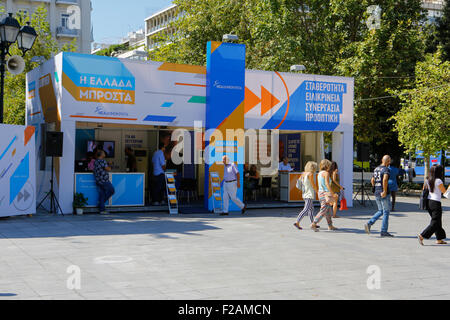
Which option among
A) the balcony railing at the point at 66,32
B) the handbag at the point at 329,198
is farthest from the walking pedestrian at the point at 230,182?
the balcony railing at the point at 66,32

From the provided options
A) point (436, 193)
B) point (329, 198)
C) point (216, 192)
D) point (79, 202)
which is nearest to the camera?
point (436, 193)

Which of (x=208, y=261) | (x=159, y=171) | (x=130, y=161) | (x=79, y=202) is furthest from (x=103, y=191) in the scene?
(x=208, y=261)

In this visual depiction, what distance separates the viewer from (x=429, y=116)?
23797 millimetres

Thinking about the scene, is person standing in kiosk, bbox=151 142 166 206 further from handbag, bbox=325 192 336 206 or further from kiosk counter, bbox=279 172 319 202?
handbag, bbox=325 192 336 206

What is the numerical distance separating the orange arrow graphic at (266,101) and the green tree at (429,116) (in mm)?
9383

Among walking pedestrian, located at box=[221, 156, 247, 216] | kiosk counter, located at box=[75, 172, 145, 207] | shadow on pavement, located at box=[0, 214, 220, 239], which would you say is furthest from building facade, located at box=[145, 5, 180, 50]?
shadow on pavement, located at box=[0, 214, 220, 239]

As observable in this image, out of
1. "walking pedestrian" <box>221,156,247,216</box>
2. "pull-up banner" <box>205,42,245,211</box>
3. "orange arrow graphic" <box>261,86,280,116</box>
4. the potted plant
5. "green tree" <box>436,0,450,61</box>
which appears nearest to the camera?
the potted plant

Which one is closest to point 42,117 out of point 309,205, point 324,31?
point 309,205

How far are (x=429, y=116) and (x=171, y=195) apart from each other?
1430cm

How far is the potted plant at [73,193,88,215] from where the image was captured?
546 inches

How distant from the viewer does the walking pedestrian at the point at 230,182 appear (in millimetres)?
14414

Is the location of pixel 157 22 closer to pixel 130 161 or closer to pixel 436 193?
pixel 130 161

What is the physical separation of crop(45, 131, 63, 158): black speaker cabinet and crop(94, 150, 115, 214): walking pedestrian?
3.67ft
